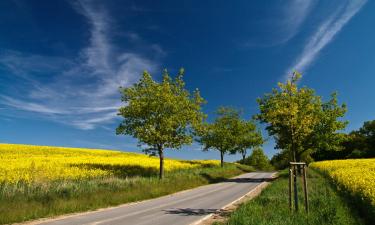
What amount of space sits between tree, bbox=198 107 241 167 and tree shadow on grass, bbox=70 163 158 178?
22.4 m

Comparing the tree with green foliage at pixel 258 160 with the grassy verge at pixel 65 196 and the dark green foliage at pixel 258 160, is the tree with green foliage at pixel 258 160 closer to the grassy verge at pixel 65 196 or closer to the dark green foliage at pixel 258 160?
the dark green foliage at pixel 258 160

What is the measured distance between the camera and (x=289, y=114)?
17.0m

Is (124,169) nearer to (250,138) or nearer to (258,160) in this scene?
(250,138)

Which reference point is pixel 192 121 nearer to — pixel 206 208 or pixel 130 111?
pixel 130 111

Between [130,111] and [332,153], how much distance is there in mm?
69235

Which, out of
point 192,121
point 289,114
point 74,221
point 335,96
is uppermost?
point 335,96

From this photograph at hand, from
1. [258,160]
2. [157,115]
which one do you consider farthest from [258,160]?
[157,115]

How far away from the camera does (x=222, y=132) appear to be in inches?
2360

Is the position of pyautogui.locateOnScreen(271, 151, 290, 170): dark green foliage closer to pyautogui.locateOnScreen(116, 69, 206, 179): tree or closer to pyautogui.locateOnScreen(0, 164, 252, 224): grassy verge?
pyautogui.locateOnScreen(116, 69, 206, 179): tree

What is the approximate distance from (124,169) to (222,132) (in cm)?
2821

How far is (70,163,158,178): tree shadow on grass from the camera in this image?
3139 cm

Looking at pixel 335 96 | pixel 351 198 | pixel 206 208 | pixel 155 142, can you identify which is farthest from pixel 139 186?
pixel 335 96

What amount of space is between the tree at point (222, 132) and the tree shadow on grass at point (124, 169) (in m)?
22.4

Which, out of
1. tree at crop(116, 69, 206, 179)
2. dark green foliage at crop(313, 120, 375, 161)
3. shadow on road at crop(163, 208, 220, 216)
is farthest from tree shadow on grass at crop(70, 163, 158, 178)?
dark green foliage at crop(313, 120, 375, 161)
